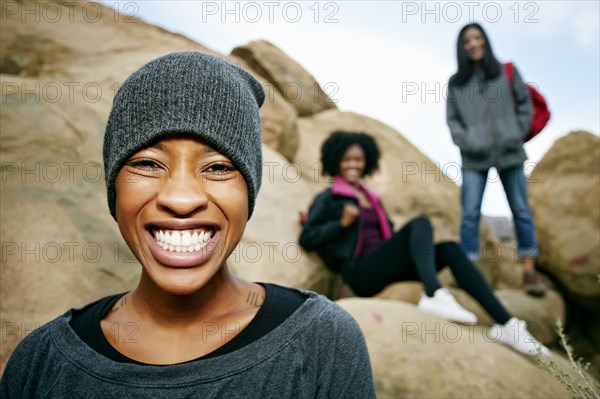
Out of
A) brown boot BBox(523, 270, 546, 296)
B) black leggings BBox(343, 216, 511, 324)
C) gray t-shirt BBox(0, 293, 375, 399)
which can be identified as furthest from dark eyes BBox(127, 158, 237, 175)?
brown boot BBox(523, 270, 546, 296)

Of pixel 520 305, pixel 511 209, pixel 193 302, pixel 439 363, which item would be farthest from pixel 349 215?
pixel 193 302

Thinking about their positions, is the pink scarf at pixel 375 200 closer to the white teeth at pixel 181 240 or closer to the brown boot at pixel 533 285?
the brown boot at pixel 533 285

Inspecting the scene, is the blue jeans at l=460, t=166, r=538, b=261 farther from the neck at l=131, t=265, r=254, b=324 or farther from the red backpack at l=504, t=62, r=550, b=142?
the neck at l=131, t=265, r=254, b=324

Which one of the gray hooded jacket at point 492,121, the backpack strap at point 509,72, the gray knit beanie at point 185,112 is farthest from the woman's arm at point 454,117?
the gray knit beanie at point 185,112

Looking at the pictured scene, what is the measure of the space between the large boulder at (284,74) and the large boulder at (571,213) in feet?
14.2

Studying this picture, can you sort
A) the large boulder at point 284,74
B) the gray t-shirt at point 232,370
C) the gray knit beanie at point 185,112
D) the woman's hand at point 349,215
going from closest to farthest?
1. the gray t-shirt at point 232,370
2. the gray knit beanie at point 185,112
3. the woman's hand at point 349,215
4. the large boulder at point 284,74

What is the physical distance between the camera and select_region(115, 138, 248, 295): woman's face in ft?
4.46

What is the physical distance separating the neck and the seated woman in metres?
2.26

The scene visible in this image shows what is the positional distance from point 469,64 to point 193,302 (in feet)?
14.4

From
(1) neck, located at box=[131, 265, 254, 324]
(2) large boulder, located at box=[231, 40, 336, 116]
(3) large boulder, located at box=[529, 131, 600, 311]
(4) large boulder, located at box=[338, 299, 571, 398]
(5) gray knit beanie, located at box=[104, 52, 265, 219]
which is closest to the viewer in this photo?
(5) gray knit beanie, located at box=[104, 52, 265, 219]

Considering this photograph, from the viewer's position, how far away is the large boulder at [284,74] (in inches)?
369

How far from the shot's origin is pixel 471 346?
2.96m

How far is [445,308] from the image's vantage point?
3.45 meters

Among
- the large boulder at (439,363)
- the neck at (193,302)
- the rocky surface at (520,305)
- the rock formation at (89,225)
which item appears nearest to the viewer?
the neck at (193,302)
